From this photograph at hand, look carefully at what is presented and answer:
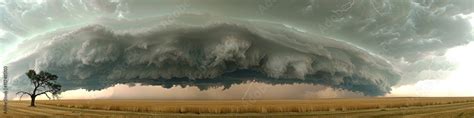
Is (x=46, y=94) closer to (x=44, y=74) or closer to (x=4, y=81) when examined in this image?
(x=44, y=74)

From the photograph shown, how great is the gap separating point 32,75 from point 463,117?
99.7 metres

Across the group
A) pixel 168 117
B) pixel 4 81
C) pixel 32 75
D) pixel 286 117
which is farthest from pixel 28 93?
pixel 286 117

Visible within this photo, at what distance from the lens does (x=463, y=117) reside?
143 ft

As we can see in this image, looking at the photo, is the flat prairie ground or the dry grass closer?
the flat prairie ground

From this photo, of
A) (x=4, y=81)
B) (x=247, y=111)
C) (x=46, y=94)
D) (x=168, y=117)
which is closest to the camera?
(x=168, y=117)

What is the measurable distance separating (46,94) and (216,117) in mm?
76515

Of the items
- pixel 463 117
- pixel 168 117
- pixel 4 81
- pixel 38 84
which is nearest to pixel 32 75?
pixel 38 84

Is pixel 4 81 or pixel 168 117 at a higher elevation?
pixel 4 81

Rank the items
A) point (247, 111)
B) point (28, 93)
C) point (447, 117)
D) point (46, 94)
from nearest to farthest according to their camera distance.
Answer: point (447, 117) < point (247, 111) < point (28, 93) < point (46, 94)

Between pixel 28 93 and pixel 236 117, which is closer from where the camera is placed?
pixel 236 117

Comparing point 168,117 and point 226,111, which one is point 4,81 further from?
point 226,111

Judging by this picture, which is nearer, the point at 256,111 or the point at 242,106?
the point at 256,111

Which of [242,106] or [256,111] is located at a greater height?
[242,106]

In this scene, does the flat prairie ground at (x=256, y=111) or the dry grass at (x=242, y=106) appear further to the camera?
the dry grass at (x=242, y=106)
